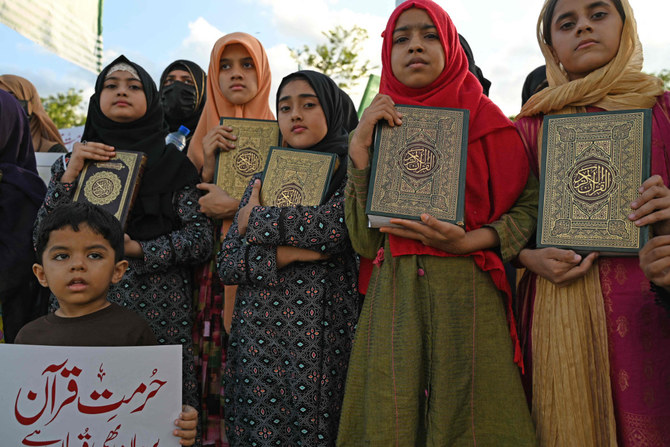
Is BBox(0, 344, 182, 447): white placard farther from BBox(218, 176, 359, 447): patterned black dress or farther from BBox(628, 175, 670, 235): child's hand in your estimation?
BBox(628, 175, 670, 235): child's hand

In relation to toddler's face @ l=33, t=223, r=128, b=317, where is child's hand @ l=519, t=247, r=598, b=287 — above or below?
above

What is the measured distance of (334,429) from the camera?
2193 millimetres

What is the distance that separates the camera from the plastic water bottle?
379 cm

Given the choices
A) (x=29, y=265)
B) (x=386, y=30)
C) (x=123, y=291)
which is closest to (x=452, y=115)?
(x=386, y=30)

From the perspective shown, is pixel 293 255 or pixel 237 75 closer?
pixel 293 255

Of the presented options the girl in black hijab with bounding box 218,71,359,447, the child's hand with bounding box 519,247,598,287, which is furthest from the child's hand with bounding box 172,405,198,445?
the child's hand with bounding box 519,247,598,287

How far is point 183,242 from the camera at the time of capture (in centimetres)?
247

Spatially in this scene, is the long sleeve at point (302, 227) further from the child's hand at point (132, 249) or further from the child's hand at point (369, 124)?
the child's hand at point (132, 249)

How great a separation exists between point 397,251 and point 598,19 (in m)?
1.14

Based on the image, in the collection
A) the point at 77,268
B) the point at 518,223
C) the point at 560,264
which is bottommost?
the point at 77,268

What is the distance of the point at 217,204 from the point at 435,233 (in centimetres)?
117

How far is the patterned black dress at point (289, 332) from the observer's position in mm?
2160

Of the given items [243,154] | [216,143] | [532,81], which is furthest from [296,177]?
[532,81]

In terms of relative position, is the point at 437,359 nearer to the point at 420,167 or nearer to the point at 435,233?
the point at 435,233
